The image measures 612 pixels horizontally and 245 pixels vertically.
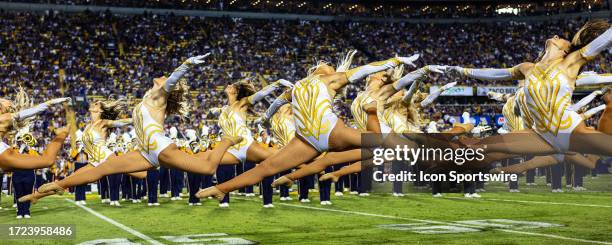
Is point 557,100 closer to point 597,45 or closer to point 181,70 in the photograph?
point 597,45

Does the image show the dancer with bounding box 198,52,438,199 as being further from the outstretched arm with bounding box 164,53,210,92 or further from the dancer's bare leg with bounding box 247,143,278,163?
the dancer's bare leg with bounding box 247,143,278,163

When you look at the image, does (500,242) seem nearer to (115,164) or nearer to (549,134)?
(549,134)

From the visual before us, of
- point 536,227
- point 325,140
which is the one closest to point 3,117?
point 325,140

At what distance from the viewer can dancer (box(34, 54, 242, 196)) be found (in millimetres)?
9742

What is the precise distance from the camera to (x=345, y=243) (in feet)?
31.0

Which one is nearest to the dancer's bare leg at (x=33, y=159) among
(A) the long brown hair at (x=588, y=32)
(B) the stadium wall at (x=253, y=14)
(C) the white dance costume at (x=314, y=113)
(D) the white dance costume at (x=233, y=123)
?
(C) the white dance costume at (x=314, y=113)

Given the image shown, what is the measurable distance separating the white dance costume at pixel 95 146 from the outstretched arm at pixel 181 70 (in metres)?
6.16

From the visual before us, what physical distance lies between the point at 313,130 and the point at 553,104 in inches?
119

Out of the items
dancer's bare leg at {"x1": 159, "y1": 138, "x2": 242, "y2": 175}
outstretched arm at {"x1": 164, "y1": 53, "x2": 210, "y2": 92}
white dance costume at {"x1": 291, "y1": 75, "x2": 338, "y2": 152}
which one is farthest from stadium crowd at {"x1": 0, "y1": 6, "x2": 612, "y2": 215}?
white dance costume at {"x1": 291, "y1": 75, "x2": 338, "y2": 152}

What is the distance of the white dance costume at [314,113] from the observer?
962 centimetres

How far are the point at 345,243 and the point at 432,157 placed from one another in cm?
368

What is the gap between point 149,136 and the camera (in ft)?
34.1

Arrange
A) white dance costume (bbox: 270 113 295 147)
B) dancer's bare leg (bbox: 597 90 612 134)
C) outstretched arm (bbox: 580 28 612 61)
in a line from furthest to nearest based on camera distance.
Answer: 1. white dance costume (bbox: 270 113 295 147)
2. dancer's bare leg (bbox: 597 90 612 134)
3. outstretched arm (bbox: 580 28 612 61)

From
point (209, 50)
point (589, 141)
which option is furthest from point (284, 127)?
point (209, 50)
